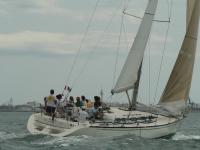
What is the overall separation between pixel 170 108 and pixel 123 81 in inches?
96.1

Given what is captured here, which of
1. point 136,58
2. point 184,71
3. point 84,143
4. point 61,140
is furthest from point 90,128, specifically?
point 184,71

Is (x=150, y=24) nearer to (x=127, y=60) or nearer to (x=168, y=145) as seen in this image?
(x=127, y=60)

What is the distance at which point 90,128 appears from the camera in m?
27.1

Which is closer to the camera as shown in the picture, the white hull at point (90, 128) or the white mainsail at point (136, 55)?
the white hull at point (90, 128)

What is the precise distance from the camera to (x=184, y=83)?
31.6 meters

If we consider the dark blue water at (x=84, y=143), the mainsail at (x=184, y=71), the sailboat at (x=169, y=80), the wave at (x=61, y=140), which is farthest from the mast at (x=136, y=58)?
the wave at (x=61, y=140)

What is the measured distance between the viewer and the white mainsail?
104 ft

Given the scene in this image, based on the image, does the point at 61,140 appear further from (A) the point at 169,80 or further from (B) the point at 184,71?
(B) the point at 184,71

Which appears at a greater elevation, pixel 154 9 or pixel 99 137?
pixel 154 9

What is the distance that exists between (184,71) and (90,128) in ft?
21.7

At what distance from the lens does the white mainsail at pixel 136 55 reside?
104ft

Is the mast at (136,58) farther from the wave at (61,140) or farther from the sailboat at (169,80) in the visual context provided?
the wave at (61,140)

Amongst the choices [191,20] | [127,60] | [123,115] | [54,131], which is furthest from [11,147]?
[191,20]

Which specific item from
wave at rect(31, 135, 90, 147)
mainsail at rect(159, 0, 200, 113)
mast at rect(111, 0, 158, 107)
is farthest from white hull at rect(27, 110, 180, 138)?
mast at rect(111, 0, 158, 107)
